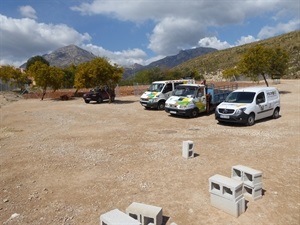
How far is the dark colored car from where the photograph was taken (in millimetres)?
27094

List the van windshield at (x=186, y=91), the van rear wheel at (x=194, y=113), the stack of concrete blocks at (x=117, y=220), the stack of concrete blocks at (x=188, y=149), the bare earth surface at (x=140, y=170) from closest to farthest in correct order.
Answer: the stack of concrete blocks at (x=117, y=220) < the bare earth surface at (x=140, y=170) < the stack of concrete blocks at (x=188, y=149) < the van rear wheel at (x=194, y=113) < the van windshield at (x=186, y=91)

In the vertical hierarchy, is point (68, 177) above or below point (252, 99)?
below

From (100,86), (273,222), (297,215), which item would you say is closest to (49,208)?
(273,222)

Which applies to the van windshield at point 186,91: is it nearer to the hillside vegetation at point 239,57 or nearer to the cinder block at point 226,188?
the cinder block at point 226,188

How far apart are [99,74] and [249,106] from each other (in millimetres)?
16488

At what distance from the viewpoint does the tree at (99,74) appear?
2664 centimetres

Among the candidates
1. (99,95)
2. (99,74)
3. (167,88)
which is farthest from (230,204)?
(99,95)

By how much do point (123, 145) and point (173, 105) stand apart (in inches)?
277

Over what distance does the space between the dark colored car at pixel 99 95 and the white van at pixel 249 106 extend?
1538cm

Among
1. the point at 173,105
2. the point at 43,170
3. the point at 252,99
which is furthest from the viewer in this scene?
the point at 173,105

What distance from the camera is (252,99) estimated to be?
1398 centimetres

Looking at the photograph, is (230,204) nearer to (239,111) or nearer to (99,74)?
(239,111)

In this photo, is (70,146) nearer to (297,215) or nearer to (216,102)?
(297,215)

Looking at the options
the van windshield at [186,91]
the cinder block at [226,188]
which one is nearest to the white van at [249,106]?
the van windshield at [186,91]
